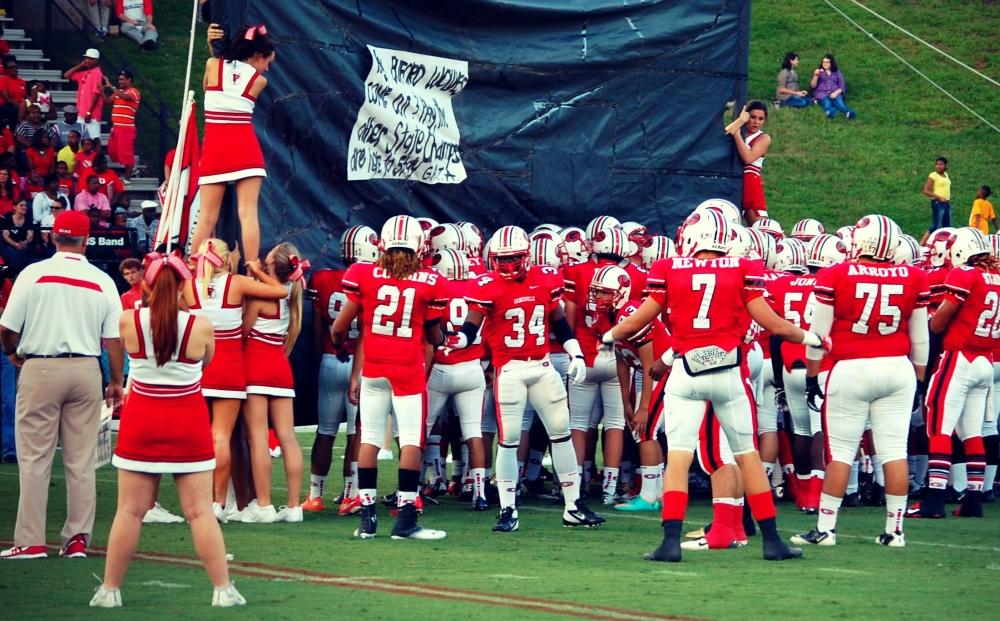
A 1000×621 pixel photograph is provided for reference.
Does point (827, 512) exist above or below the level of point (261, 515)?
above

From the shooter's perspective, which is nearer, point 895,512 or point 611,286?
point 895,512

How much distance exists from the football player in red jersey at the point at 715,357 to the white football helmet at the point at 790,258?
358 cm

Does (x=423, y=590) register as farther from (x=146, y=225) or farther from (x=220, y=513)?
(x=146, y=225)

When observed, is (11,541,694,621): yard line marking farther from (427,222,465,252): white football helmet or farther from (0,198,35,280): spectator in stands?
(0,198,35,280): spectator in stands

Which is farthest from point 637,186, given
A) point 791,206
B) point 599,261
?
point 791,206

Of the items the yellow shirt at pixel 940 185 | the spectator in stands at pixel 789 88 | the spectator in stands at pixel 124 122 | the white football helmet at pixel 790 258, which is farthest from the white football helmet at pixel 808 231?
the spectator in stands at pixel 789 88

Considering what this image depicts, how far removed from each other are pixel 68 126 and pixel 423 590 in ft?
47.8

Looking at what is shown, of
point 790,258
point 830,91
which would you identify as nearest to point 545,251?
point 790,258

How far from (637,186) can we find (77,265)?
5843mm

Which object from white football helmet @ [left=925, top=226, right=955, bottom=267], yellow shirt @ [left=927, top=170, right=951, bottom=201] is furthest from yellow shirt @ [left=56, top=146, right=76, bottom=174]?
yellow shirt @ [left=927, top=170, right=951, bottom=201]

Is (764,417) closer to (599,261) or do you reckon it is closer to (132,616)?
(599,261)

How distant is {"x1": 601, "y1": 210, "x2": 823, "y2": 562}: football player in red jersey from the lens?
356 inches

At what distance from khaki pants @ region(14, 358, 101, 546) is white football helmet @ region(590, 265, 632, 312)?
4089mm

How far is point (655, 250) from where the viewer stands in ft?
42.0
